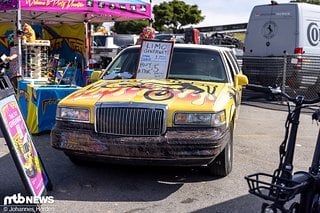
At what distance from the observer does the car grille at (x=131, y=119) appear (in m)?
4.97

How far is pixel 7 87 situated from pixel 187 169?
2.58 metres

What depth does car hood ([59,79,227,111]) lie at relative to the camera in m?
5.14

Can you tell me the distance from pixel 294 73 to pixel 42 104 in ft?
27.1

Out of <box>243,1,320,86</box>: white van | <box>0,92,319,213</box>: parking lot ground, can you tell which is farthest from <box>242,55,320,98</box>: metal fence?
<box>0,92,319,213</box>: parking lot ground

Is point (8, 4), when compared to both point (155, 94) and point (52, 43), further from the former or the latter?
point (155, 94)

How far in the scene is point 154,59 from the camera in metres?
6.59

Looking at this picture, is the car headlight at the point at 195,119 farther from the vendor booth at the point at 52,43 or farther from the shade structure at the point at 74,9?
the shade structure at the point at 74,9

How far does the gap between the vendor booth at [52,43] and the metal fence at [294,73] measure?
402 centimetres

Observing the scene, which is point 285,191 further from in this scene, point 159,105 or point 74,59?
point 74,59

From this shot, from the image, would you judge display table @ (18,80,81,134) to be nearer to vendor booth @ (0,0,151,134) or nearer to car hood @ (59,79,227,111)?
vendor booth @ (0,0,151,134)

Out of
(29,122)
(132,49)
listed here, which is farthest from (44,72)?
(132,49)

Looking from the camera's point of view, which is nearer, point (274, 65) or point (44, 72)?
point (44, 72)

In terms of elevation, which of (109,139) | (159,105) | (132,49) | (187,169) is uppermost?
(132,49)

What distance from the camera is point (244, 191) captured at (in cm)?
524
